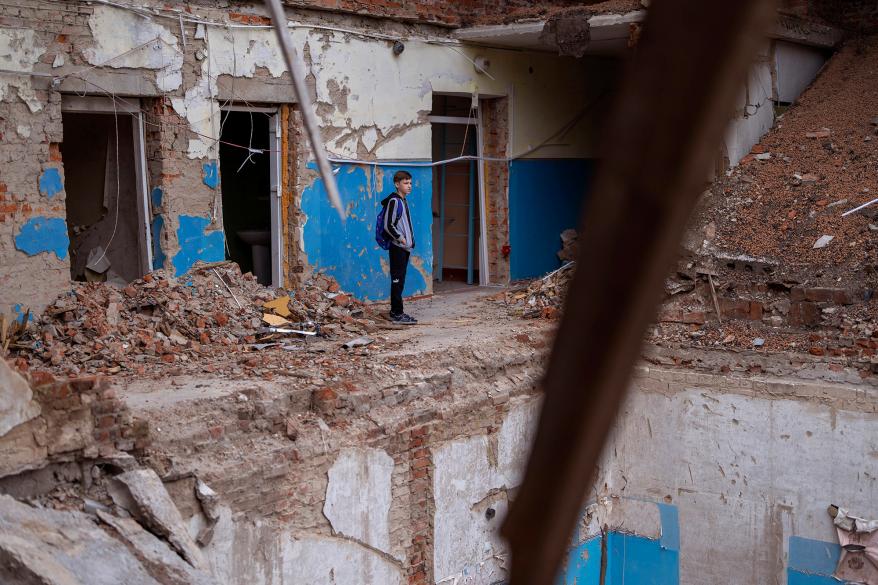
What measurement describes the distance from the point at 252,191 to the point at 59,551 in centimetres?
909

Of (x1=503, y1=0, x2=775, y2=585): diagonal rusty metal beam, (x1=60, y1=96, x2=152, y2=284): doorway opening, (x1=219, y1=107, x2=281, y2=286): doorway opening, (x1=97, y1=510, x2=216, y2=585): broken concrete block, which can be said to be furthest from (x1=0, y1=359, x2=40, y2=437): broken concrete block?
(x1=219, y1=107, x2=281, y2=286): doorway opening

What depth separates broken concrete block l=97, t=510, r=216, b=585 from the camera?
4605 mm

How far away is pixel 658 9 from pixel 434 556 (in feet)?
23.2

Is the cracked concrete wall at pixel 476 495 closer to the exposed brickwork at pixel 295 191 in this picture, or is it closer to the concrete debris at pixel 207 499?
the concrete debris at pixel 207 499

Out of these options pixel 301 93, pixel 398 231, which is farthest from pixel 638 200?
pixel 398 231

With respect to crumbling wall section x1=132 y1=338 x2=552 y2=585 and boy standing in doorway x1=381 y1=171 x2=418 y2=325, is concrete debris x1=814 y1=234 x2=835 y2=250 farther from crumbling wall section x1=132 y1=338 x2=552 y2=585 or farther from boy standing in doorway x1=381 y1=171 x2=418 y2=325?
boy standing in doorway x1=381 y1=171 x2=418 y2=325

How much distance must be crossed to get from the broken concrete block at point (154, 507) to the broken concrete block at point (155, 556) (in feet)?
0.25

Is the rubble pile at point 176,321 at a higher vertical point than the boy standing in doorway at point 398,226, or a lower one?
lower

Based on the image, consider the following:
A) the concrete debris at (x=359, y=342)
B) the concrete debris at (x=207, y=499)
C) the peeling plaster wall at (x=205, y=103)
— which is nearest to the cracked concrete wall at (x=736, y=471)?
the concrete debris at (x=359, y=342)

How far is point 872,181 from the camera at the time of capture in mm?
10258

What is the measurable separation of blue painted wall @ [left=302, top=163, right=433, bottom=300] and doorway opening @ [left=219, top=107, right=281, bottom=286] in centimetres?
43

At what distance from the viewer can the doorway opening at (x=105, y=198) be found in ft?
30.8

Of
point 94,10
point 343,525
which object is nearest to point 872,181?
point 343,525

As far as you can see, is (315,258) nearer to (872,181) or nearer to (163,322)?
(163,322)
